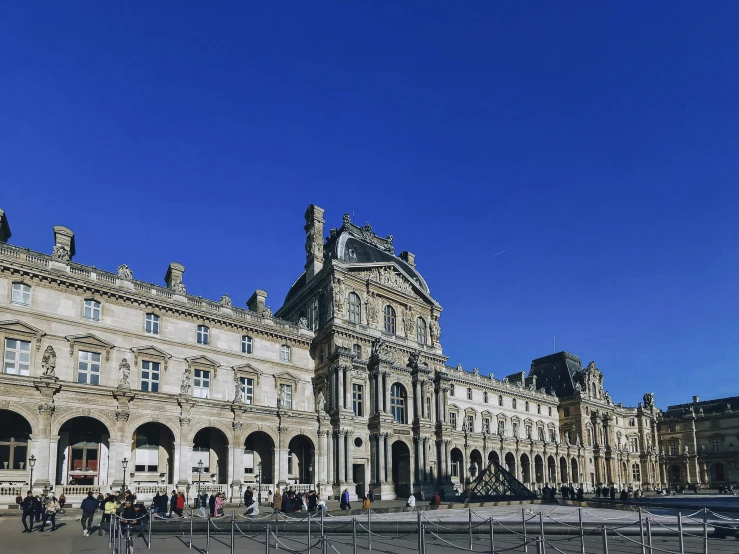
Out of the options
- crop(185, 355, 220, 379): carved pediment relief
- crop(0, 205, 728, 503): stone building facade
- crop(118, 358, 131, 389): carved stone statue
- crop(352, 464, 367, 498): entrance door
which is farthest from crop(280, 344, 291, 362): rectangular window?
crop(118, 358, 131, 389): carved stone statue

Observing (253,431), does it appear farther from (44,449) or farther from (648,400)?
(648,400)

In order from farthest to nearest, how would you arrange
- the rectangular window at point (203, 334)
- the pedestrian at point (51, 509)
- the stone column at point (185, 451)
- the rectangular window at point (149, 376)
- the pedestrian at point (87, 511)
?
the rectangular window at point (203, 334), the rectangular window at point (149, 376), the stone column at point (185, 451), the pedestrian at point (51, 509), the pedestrian at point (87, 511)

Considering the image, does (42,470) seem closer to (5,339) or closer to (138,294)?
(5,339)

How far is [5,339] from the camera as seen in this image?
35000 millimetres

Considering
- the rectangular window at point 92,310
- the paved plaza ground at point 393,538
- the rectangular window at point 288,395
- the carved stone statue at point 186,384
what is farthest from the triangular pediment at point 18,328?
the rectangular window at point 288,395

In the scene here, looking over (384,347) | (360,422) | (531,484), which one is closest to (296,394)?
(360,422)

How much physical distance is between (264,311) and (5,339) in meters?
19.3

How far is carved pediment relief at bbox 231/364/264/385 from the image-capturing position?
149ft

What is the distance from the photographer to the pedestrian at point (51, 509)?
26.3m

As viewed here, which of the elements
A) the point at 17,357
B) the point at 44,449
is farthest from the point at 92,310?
the point at 44,449

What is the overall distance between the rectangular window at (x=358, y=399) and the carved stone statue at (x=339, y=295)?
6338 mm

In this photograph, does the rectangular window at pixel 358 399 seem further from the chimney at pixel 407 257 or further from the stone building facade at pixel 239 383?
the chimney at pixel 407 257

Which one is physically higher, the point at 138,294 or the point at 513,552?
the point at 138,294

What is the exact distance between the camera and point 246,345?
4725cm
